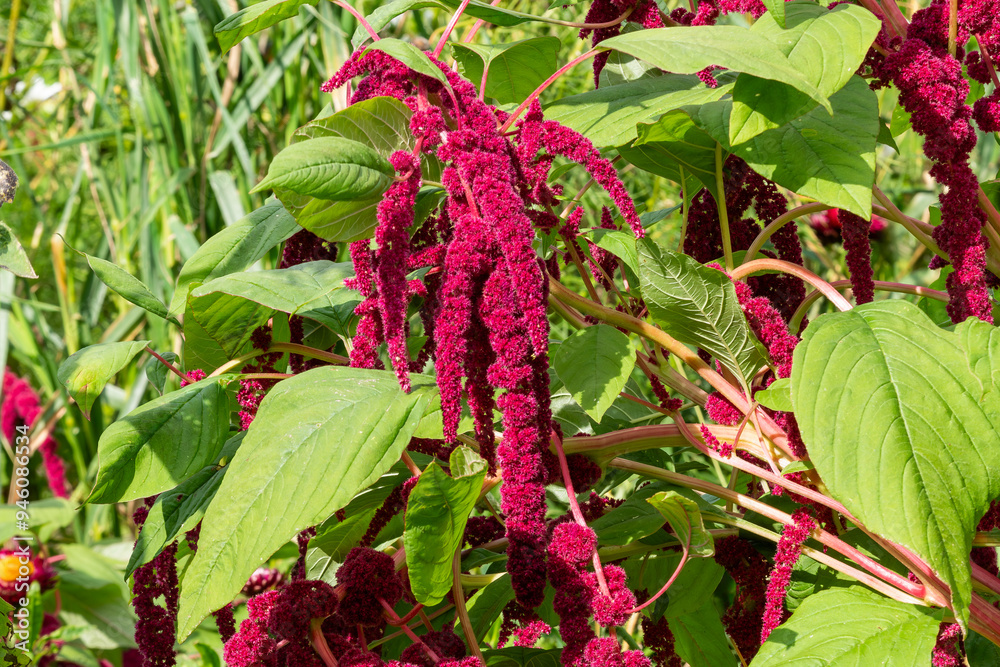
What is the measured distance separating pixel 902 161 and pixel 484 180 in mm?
2365

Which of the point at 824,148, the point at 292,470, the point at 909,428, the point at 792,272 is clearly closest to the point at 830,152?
the point at 824,148

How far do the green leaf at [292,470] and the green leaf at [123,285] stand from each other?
0.78ft

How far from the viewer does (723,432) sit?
0.69 meters

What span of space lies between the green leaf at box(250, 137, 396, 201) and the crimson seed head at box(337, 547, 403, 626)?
10.6 inches

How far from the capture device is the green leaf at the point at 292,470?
20.2 inches

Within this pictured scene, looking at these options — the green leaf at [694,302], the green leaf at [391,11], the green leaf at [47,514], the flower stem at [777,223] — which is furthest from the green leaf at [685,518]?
the green leaf at [47,514]

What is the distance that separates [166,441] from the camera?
68cm

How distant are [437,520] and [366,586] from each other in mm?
100

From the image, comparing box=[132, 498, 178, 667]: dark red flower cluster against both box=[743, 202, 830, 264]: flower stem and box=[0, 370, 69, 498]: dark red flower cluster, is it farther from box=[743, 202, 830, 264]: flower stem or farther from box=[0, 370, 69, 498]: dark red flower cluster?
box=[0, 370, 69, 498]: dark red flower cluster

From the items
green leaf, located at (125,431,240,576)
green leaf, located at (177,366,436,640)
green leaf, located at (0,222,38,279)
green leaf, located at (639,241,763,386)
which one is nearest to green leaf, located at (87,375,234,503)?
green leaf, located at (125,431,240,576)

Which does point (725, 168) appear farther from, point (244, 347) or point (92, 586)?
point (92, 586)

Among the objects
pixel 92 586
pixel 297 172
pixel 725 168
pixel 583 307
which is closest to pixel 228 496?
pixel 297 172

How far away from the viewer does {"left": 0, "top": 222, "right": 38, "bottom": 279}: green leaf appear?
42cm

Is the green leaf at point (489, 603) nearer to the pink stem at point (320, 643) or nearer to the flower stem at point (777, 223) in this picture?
the pink stem at point (320, 643)
